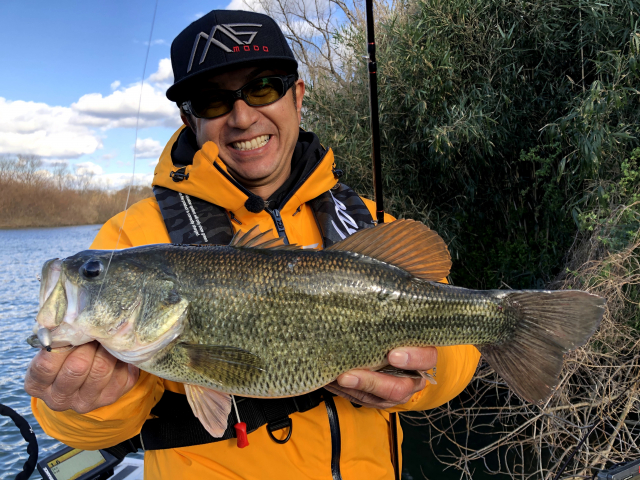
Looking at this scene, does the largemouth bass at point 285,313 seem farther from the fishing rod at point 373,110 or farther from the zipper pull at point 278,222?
the fishing rod at point 373,110

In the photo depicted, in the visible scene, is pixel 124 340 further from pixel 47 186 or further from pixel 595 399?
pixel 47 186

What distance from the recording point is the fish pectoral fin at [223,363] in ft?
5.25

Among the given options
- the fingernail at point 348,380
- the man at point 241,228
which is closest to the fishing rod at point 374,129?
the man at point 241,228

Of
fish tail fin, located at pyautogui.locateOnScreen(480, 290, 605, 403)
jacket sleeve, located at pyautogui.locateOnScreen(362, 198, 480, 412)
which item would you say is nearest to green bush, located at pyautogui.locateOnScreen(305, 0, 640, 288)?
jacket sleeve, located at pyautogui.locateOnScreen(362, 198, 480, 412)

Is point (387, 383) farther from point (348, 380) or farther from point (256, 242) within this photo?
point (256, 242)

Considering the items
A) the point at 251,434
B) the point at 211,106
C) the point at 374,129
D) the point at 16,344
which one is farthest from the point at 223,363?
the point at 16,344

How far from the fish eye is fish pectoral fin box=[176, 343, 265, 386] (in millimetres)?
421

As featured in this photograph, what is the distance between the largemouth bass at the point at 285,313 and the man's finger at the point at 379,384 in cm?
4

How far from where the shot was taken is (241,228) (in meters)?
2.19

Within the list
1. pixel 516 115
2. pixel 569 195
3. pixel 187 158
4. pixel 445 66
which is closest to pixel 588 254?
pixel 569 195

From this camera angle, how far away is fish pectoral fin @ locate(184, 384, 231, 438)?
5.36 ft

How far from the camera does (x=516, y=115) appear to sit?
22.2 ft

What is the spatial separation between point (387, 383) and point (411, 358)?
0.15 m

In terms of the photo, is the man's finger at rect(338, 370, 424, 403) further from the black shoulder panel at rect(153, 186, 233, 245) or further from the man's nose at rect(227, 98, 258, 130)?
the man's nose at rect(227, 98, 258, 130)
